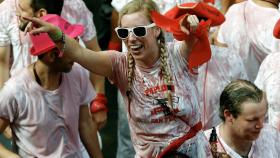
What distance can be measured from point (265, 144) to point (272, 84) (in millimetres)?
611

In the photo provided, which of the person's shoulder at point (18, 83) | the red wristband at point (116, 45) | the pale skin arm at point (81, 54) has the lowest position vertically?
the red wristband at point (116, 45)

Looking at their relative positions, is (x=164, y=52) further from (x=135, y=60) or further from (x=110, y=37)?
(x=110, y=37)

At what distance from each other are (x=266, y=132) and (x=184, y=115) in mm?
760

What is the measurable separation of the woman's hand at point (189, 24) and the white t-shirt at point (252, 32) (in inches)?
79.4

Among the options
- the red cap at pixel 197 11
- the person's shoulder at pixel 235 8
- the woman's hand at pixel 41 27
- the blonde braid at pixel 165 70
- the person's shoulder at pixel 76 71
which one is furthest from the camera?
the person's shoulder at pixel 235 8

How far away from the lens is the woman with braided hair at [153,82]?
187 inches

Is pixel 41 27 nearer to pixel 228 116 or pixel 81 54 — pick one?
pixel 81 54

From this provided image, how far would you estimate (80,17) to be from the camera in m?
6.43

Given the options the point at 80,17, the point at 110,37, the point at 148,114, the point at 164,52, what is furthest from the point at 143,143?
the point at 110,37

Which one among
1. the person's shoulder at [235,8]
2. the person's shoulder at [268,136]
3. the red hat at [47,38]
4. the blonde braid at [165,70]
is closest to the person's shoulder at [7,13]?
the red hat at [47,38]

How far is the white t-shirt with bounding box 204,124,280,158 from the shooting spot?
207 inches

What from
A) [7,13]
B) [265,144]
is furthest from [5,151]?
[265,144]

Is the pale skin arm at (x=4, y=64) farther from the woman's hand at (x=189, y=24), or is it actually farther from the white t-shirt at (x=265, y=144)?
the woman's hand at (x=189, y=24)

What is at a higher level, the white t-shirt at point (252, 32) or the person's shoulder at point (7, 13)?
the person's shoulder at point (7, 13)
